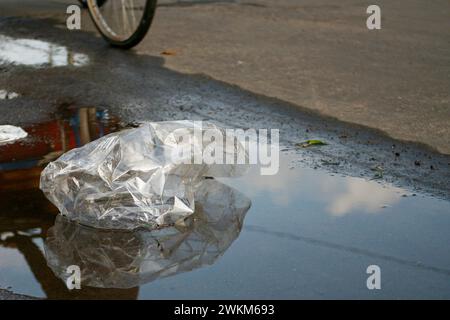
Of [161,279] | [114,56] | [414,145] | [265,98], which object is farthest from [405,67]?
[161,279]

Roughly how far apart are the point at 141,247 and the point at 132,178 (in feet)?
1.35

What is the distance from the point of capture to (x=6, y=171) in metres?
4.00

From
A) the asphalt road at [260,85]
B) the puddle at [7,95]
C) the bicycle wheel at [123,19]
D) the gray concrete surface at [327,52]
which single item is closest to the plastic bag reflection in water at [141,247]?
the asphalt road at [260,85]

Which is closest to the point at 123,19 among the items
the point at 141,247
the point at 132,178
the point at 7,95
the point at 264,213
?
the point at 7,95

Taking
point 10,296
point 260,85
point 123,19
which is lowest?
point 10,296

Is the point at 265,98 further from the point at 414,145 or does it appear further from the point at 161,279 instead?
the point at 161,279

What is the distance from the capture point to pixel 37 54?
6.59m

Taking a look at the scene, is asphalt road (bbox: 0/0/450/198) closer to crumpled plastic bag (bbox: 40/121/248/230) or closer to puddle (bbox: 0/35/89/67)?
puddle (bbox: 0/35/89/67)

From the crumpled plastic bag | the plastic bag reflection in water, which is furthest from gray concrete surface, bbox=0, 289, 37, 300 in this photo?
the crumpled plastic bag

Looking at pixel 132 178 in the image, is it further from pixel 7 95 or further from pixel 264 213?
pixel 7 95

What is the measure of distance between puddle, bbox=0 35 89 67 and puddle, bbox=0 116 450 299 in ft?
8.13

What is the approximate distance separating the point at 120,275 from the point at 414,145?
2.01m

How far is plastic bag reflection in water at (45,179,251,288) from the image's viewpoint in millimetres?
3029
